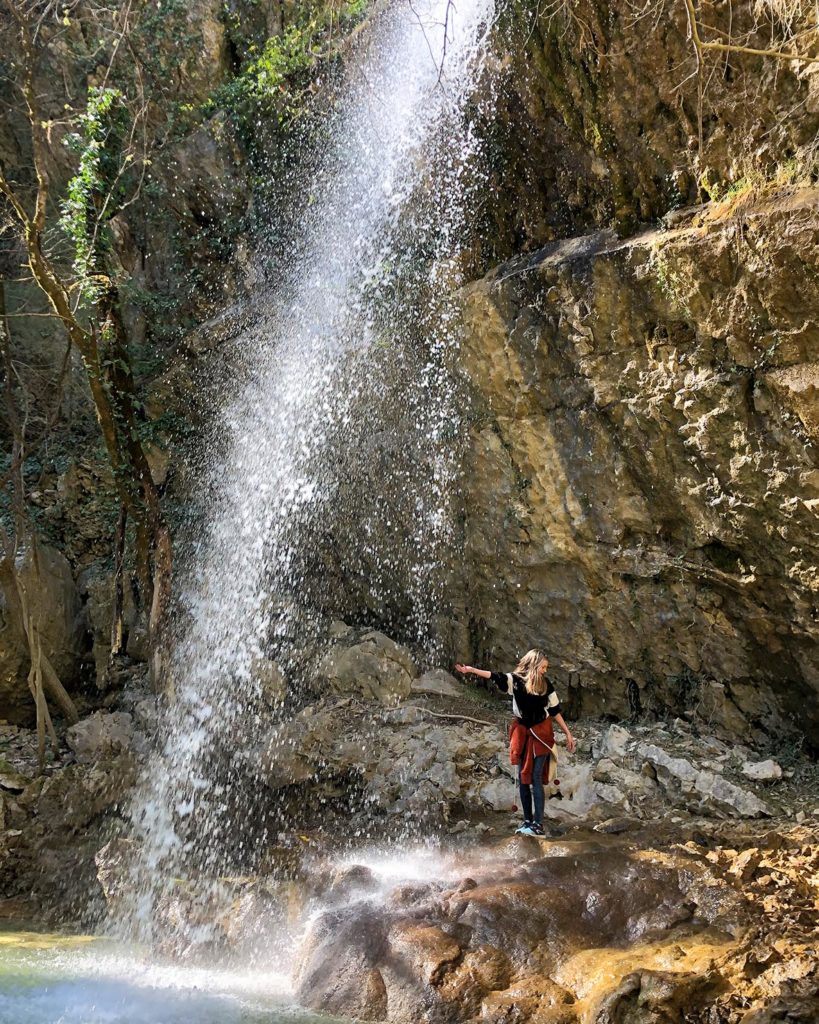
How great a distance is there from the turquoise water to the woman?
2.20 meters

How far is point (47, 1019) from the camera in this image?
12.7ft

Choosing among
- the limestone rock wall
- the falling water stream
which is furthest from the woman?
the limestone rock wall

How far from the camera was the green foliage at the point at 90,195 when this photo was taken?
28.1 ft

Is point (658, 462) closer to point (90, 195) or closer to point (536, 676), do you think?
point (536, 676)

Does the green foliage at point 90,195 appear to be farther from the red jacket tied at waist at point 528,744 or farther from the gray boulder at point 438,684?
the red jacket tied at waist at point 528,744

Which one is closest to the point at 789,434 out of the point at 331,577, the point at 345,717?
the point at 345,717

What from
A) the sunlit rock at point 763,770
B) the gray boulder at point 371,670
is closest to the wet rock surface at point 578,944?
the sunlit rock at point 763,770

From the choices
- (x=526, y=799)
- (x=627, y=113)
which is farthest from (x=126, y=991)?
(x=627, y=113)

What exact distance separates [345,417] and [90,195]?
13.7ft

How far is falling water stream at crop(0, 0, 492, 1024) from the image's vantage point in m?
8.41

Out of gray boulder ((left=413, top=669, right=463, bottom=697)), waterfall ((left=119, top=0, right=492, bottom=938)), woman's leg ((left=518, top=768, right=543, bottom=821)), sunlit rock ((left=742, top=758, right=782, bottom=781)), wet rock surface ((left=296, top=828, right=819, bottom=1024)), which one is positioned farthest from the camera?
gray boulder ((left=413, top=669, right=463, bottom=697))

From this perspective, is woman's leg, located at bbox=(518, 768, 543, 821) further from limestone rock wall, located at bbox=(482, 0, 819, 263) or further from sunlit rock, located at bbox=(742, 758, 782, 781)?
limestone rock wall, located at bbox=(482, 0, 819, 263)

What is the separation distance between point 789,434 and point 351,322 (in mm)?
5475

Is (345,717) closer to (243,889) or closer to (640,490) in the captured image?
(243,889)
